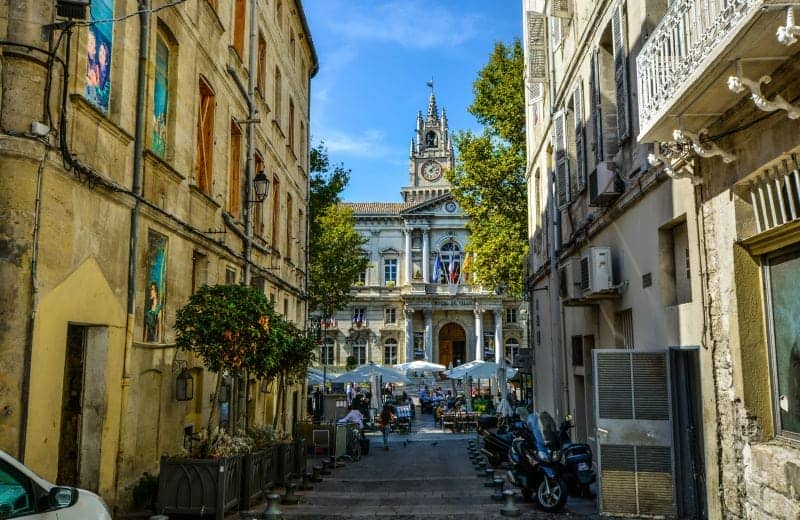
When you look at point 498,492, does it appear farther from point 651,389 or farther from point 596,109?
point 596,109

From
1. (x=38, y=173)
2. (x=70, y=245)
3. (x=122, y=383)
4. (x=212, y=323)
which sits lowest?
(x=122, y=383)

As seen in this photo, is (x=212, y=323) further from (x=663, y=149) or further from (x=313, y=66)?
(x=313, y=66)

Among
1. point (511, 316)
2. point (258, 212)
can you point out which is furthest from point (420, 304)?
point (258, 212)

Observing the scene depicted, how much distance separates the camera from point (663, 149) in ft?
26.0

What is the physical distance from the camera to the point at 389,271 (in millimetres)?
59094

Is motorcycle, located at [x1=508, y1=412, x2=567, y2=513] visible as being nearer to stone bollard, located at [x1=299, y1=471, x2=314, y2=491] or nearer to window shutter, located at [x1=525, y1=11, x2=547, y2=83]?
stone bollard, located at [x1=299, y1=471, x2=314, y2=491]

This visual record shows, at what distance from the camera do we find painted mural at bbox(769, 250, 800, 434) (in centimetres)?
591

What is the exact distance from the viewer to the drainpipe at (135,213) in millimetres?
8461

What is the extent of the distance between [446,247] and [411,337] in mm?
8045

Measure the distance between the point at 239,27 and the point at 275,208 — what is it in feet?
17.8

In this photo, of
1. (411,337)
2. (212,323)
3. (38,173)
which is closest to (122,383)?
(212,323)

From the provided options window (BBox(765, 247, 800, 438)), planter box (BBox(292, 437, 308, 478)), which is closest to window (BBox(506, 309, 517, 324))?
planter box (BBox(292, 437, 308, 478))

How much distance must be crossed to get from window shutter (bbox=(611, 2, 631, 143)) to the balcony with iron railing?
2.63 m

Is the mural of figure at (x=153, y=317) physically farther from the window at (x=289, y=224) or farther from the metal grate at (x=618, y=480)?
the window at (x=289, y=224)
